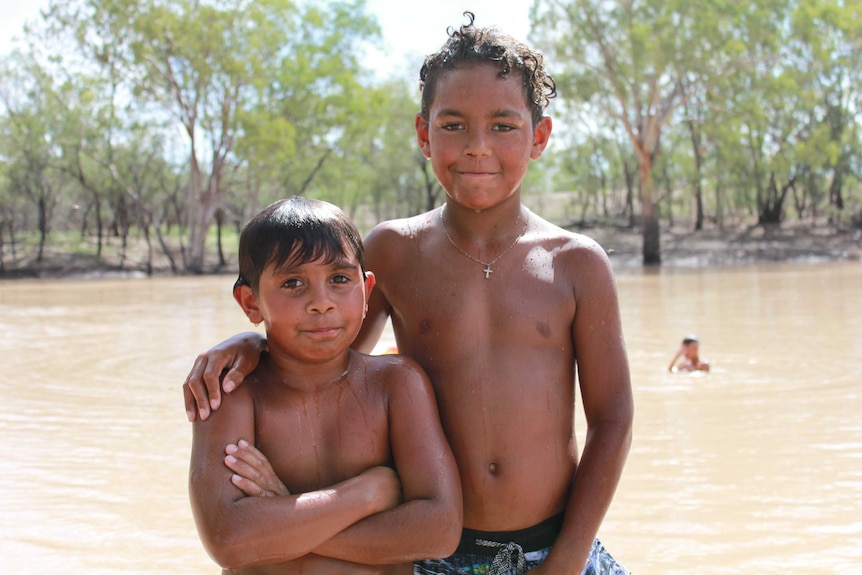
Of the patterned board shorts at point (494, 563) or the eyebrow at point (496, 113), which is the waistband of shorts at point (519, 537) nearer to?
the patterned board shorts at point (494, 563)

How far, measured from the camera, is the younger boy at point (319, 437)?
155 cm

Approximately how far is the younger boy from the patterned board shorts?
0.46ft

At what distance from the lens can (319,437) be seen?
1694 mm

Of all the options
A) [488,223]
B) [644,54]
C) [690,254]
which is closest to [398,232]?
[488,223]

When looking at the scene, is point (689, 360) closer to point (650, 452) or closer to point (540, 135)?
point (650, 452)

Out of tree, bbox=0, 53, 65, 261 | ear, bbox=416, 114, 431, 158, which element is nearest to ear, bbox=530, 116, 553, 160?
ear, bbox=416, 114, 431, 158

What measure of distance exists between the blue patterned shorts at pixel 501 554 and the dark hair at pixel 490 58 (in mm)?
849

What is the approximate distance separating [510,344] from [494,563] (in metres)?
0.43

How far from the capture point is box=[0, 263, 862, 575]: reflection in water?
3.48 m

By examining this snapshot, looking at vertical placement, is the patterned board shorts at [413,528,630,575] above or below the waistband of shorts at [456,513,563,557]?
below

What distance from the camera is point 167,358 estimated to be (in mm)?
8844

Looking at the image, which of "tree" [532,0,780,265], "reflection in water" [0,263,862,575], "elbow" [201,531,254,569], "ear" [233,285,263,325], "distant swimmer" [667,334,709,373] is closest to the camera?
"elbow" [201,531,254,569]

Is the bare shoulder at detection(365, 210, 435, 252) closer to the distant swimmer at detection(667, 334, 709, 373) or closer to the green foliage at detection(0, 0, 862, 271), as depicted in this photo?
the distant swimmer at detection(667, 334, 709, 373)

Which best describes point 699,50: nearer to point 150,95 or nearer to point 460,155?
point 150,95
